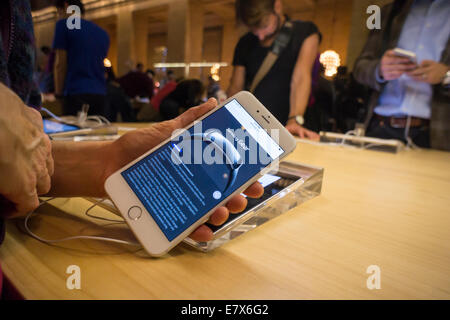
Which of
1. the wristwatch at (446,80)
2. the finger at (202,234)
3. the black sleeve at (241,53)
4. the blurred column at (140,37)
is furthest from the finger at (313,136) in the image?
the blurred column at (140,37)

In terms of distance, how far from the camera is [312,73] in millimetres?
1654

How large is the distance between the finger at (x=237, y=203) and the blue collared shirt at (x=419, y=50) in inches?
47.5

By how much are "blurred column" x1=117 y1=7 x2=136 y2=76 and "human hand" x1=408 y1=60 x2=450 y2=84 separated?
6.48 meters

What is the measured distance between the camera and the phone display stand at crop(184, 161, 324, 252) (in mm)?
326

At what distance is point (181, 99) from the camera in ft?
6.72

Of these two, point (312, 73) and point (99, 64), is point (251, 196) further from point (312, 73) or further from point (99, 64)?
point (99, 64)

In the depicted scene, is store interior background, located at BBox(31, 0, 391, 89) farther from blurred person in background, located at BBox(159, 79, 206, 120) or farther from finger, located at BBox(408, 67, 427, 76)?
finger, located at BBox(408, 67, 427, 76)

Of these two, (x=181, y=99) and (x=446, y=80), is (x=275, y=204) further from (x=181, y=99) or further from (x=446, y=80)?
(x=181, y=99)

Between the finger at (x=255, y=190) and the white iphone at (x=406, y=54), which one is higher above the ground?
the white iphone at (x=406, y=54)

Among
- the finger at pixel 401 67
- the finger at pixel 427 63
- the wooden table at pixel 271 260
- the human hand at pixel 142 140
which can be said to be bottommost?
the wooden table at pixel 271 260

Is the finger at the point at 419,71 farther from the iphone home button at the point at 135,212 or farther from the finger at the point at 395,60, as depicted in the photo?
the iphone home button at the point at 135,212

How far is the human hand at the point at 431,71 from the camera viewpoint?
1.06 metres

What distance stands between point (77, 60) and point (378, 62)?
1582 millimetres

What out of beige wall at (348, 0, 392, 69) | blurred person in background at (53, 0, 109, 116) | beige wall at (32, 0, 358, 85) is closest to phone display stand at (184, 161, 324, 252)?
blurred person in background at (53, 0, 109, 116)
